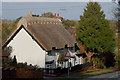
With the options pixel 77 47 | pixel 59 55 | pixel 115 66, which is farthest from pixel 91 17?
pixel 59 55

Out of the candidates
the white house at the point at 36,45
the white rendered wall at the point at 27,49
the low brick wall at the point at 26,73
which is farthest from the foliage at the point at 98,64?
the low brick wall at the point at 26,73

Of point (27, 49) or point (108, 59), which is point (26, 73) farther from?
point (108, 59)

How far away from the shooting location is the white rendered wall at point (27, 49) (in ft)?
116

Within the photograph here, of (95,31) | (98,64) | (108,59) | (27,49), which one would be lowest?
(98,64)

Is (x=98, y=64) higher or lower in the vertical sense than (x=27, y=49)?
lower

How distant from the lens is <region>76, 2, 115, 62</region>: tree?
49.9 metres

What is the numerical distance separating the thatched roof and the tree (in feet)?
17.0

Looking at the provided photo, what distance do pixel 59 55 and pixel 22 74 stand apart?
14.6 m

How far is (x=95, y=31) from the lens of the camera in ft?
164

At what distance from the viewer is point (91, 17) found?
51.0 m

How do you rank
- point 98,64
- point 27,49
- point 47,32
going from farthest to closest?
point 98,64 < point 47,32 < point 27,49

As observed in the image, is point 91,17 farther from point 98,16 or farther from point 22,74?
point 22,74

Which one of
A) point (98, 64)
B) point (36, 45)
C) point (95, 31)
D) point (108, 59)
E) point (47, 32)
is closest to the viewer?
point (36, 45)

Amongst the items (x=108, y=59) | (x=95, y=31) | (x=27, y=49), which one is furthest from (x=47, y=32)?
(x=108, y=59)
